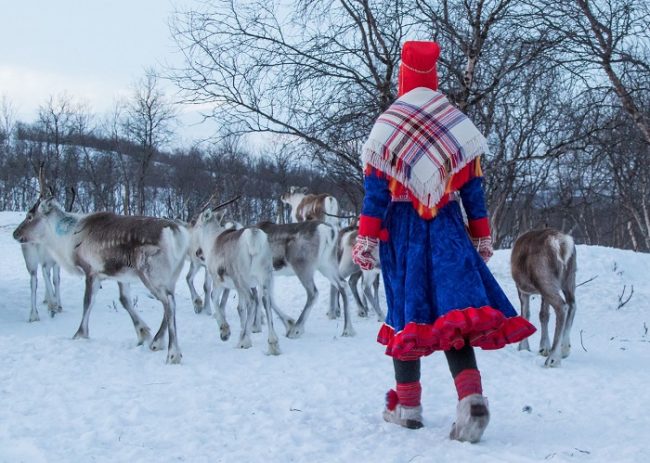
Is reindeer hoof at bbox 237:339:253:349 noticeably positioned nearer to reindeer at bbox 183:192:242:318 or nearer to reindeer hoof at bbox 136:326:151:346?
reindeer hoof at bbox 136:326:151:346

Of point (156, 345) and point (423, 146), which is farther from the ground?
point (423, 146)

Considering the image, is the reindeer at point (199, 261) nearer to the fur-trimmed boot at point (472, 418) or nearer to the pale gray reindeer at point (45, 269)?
the pale gray reindeer at point (45, 269)

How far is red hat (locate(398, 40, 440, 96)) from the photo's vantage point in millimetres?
4113

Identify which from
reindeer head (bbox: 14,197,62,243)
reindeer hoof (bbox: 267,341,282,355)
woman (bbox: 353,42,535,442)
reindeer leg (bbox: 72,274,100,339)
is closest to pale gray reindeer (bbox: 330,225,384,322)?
reindeer hoof (bbox: 267,341,282,355)

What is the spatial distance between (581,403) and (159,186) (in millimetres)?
55425

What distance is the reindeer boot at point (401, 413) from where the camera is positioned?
4004 millimetres

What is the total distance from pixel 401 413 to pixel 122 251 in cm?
431

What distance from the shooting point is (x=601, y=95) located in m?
10.5

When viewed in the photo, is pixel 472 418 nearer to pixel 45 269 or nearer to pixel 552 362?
pixel 552 362

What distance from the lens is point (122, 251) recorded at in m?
7.26

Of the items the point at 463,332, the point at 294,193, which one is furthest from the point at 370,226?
the point at 294,193

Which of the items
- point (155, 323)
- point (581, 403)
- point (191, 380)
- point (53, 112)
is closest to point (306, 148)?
point (155, 323)

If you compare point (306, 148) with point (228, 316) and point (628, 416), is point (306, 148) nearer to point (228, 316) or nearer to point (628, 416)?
point (228, 316)

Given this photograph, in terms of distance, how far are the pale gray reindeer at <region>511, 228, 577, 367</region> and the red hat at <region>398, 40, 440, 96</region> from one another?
3782 millimetres
